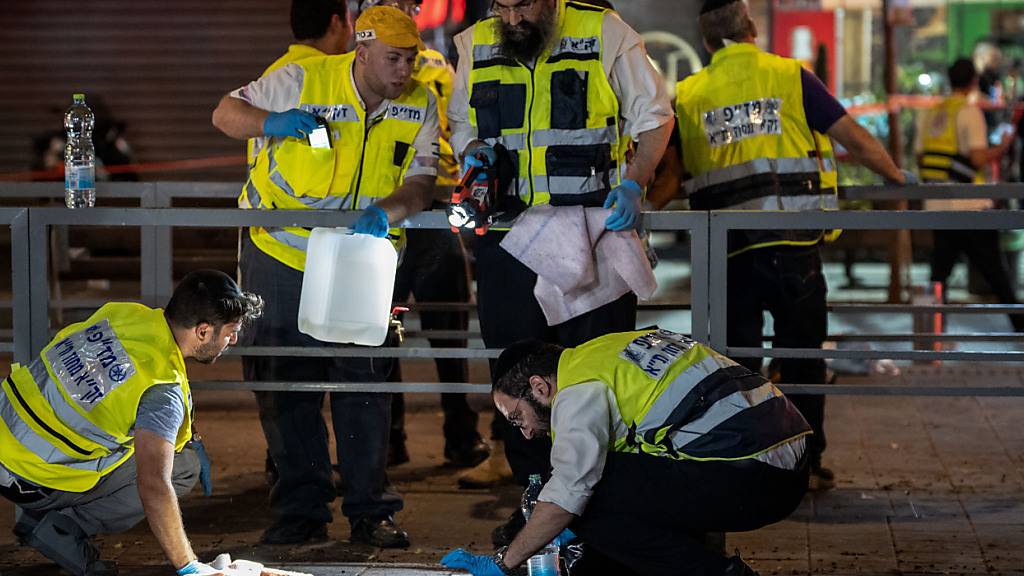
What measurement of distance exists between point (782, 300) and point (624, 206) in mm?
1369

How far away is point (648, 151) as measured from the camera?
16.0 feet

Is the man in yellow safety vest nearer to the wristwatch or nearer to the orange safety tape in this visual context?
the wristwatch

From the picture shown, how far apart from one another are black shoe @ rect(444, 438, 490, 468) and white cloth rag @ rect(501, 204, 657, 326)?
174 centimetres

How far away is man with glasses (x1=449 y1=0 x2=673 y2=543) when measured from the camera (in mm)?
4863

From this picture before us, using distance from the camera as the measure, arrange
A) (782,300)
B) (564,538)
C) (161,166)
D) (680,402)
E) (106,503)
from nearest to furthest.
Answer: (680,402)
(564,538)
(106,503)
(782,300)
(161,166)

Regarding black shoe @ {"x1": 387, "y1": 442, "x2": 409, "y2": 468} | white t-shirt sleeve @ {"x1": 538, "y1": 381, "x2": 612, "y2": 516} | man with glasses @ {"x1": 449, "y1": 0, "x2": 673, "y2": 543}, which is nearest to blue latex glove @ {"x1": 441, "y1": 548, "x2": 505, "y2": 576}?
white t-shirt sleeve @ {"x1": 538, "y1": 381, "x2": 612, "y2": 516}

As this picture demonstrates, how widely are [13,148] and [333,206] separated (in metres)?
11.9

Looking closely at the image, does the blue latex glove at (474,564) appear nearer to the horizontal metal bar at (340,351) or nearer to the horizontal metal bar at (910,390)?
the horizontal metal bar at (340,351)

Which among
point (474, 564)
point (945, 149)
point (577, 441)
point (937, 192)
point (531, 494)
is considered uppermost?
point (945, 149)

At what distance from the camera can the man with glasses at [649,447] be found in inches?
157

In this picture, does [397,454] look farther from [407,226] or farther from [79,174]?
[79,174]

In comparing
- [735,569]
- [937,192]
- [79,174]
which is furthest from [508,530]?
[937,192]

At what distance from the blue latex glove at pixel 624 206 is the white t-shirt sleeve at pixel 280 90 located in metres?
1.26

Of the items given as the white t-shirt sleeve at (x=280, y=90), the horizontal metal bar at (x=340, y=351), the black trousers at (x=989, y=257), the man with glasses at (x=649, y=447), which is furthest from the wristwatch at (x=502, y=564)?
the black trousers at (x=989, y=257)
